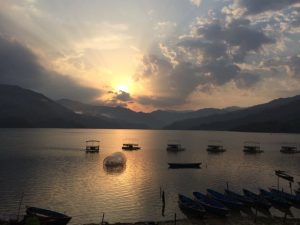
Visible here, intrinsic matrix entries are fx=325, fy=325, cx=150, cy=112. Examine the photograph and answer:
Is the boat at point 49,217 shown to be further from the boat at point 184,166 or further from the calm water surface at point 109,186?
the boat at point 184,166

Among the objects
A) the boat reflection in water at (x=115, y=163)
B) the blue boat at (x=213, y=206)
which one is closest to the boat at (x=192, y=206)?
the blue boat at (x=213, y=206)

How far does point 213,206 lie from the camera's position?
51188 mm

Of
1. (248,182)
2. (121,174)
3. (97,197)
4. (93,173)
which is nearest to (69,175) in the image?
(93,173)

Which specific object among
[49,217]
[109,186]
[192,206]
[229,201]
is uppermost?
A: [229,201]

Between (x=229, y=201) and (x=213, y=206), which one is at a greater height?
(x=229, y=201)

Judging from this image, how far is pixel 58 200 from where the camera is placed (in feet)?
202

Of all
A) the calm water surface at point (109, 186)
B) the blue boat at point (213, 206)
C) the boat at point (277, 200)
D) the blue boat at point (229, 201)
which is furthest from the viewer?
the boat at point (277, 200)

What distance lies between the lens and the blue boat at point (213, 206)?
49.9 meters

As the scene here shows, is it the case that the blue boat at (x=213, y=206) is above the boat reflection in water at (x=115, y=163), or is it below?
below

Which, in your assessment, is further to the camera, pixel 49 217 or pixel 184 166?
pixel 184 166

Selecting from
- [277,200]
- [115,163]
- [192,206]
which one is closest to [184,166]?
[115,163]

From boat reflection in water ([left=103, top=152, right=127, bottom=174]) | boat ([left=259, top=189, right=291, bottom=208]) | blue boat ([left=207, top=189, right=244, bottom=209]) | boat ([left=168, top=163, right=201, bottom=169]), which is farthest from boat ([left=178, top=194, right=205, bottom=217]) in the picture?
boat ([left=168, top=163, right=201, bottom=169])

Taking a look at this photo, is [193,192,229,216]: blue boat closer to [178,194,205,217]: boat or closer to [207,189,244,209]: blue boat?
[178,194,205,217]: boat

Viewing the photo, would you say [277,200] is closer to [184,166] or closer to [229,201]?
[229,201]
